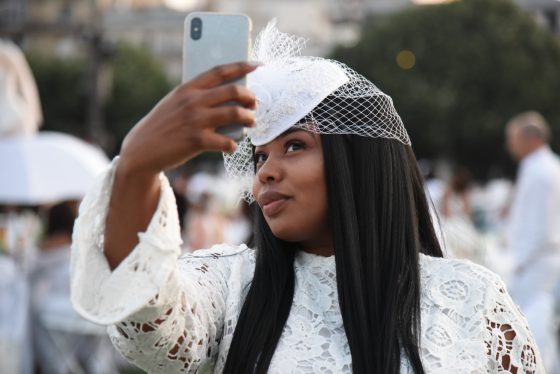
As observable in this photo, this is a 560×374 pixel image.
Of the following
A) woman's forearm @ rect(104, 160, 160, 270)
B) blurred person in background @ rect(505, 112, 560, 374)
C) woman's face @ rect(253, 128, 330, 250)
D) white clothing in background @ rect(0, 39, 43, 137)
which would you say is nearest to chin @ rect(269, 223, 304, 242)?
woman's face @ rect(253, 128, 330, 250)

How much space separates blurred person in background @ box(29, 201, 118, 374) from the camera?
818 centimetres

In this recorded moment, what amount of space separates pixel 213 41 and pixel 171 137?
0.23m

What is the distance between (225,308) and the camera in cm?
264

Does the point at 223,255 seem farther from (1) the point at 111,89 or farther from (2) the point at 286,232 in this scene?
(1) the point at 111,89

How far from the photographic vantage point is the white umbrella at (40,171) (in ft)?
26.7

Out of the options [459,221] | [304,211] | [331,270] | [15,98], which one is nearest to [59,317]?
[15,98]

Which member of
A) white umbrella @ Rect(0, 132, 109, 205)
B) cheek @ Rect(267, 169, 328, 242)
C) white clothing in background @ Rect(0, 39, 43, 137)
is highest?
cheek @ Rect(267, 169, 328, 242)

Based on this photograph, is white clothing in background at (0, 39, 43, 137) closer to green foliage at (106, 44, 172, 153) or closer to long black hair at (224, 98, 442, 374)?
long black hair at (224, 98, 442, 374)

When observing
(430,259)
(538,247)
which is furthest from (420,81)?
(430,259)

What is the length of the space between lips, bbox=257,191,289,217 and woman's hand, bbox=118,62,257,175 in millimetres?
630

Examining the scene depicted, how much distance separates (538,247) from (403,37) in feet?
127

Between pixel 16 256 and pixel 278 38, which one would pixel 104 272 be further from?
pixel 16 256

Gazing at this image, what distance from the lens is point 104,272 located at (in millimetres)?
2104

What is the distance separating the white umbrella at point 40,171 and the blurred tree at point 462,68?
34468 millimetres
